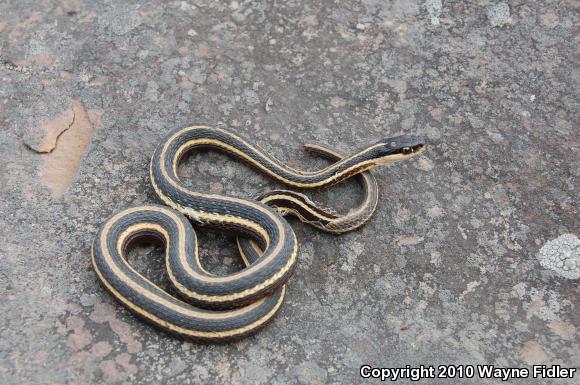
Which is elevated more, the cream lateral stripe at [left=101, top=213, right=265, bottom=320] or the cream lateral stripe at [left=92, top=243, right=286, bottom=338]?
the cream lateral stripe at [left=101, top=213, right=265, bottom=320]

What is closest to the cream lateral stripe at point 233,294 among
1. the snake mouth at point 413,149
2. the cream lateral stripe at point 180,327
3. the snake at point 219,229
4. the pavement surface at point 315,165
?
the snake at point 219,229

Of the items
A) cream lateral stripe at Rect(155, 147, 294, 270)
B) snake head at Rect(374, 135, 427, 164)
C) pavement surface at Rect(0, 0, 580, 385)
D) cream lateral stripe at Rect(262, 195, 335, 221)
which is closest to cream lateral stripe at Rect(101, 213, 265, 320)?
pavement surface at Rect(0, 0, 580, 385)

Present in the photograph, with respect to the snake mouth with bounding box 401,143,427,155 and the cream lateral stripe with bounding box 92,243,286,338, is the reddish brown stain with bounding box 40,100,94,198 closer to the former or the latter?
the cream lateral stripe with bounding box 92,243,286,338

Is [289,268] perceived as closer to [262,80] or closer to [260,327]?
[260,327]

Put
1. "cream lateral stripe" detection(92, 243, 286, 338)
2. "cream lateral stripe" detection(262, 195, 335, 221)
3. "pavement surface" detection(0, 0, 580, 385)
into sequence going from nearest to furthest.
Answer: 1. "cream lateral stripe" detection(92, 243, 286, 338)
2. "pavement surface" detection(0, 0, 580, 385)
3. "cream lateral stripe" detection(262, 195, 335, 221)

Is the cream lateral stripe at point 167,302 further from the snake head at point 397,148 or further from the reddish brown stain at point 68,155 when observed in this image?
the snake head at point 397,148

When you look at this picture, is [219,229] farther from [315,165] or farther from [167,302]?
[315,165]

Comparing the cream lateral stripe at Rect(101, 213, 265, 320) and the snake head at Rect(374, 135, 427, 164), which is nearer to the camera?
the cream lateral stripe at Rect(101, 213, 265, 320)
